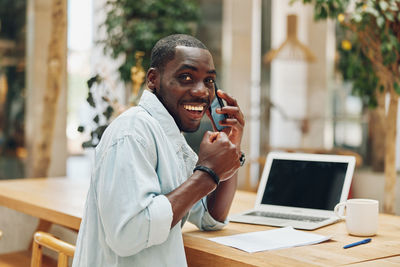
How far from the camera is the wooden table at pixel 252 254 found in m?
1.44

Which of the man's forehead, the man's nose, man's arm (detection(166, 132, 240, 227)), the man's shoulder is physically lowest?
man's arm (detection(166, 132, 240, 227))

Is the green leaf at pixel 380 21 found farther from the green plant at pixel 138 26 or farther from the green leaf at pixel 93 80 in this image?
the green plant at pixel 138 26

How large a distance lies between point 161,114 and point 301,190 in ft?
2.80

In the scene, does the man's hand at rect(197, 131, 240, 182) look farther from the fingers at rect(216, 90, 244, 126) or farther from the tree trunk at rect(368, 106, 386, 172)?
the tree trunk at rect(368, 106, 386, 172)

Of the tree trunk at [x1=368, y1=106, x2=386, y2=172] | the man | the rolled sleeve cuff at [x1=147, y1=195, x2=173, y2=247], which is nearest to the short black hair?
the man

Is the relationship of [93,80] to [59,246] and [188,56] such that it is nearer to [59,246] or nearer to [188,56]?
[59,246]

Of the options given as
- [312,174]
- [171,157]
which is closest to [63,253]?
[171,157]

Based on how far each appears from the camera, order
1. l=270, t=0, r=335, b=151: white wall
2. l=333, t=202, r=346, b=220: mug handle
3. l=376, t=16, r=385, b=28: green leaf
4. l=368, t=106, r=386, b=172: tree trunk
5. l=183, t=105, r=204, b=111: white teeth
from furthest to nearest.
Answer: l=270, t=0, r=335, b=151: white wall < l=368, t=106, r=386, b=172: tree trunk < l=376, t=16, r=385, b=28: green leaf < l=333, t=202, r=346, b=220: mug handle < l=183, t=105, r=204, b=111: white teeth

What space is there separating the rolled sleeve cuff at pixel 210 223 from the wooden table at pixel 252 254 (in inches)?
0.7

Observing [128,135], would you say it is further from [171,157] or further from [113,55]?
[113,55]

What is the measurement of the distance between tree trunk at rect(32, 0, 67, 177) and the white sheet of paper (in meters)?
3.56

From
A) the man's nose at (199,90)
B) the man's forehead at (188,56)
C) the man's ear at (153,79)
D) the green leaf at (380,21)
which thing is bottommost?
the man's nose at (199,90)

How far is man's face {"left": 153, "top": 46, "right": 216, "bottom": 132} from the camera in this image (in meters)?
1.43

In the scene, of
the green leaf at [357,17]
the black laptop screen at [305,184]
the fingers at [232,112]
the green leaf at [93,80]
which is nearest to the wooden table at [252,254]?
the black laptop screen at [305,184]
